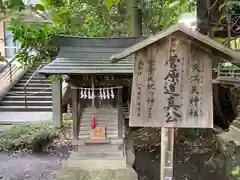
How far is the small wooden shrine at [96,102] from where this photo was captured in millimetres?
5387

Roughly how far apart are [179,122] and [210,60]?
104 cm

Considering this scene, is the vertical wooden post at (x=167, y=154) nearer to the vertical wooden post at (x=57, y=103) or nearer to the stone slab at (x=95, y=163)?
the stone slab at (x=95, y=163)

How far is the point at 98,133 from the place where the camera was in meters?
5.63

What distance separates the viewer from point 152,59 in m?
3.45

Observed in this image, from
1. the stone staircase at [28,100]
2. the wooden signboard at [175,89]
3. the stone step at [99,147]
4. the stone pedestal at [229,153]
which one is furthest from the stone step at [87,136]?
the stone staircase at [28,100]

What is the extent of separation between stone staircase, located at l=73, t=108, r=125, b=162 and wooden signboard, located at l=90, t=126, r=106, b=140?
0.32 ft

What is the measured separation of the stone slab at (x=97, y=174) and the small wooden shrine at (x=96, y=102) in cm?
42

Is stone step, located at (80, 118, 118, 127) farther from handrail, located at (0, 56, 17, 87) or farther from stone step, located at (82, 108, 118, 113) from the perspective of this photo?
handrail, located at (0, 56, 17, 87)

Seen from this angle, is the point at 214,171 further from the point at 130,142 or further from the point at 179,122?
the point at 179,122

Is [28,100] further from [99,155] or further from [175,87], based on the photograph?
[175,87]

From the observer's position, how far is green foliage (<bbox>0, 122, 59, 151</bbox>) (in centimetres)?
725

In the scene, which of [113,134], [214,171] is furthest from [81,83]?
[214,171]

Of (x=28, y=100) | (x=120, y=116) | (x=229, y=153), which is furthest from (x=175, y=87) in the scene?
(x=28, y=100)

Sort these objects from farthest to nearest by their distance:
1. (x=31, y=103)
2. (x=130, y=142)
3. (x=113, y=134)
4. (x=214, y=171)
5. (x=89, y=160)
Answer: (x=31, y=103)
(x=130, y=142)
(x=214, y=171)
(x=113, y=134)
(x=89, y=160)
